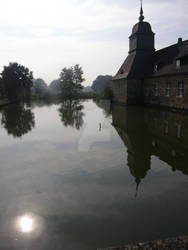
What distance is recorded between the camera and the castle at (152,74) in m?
21.5

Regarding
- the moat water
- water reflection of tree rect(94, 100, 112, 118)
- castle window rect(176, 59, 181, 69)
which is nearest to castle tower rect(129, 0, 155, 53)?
castle window rect(176, 59, 181, 69)

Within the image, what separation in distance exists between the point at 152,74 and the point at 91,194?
25201mm

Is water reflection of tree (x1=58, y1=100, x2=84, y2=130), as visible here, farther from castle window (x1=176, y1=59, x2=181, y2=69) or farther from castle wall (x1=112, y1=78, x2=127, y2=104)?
castle window (x1=176, y1=59, x2=181, y2=69)

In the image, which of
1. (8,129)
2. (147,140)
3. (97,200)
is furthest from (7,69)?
(97,200)

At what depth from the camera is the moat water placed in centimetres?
356

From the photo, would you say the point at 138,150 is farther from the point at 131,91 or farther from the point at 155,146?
the point at 131,91

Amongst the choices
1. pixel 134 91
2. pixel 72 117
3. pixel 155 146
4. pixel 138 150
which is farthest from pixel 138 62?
pixel 138 150

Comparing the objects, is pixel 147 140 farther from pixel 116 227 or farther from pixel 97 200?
pixel 116 227

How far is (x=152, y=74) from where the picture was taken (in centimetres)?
2689

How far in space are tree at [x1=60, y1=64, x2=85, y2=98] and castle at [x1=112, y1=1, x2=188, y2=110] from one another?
142 feet

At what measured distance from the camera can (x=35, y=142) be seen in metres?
10.5

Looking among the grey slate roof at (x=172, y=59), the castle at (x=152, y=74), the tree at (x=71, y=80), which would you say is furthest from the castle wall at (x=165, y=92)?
the tree at (x=71, y=80)

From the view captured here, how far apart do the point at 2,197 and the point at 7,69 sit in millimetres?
52869

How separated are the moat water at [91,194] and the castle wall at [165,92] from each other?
1311 centimetres
